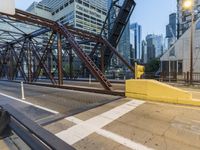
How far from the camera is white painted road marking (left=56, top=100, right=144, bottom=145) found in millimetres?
4070

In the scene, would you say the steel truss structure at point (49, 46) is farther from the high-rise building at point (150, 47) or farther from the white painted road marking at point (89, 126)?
the high-rise building at point (150, 47)

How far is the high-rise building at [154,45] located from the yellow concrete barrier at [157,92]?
269ft

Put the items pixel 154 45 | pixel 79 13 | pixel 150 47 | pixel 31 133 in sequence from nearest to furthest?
1. pixel 31 133
2. pixel 79 13
3. pixel 150 47
4. pixel 154 45

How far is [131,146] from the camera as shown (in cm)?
352

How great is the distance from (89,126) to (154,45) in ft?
328

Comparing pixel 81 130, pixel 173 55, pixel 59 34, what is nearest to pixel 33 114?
pixel 81 130

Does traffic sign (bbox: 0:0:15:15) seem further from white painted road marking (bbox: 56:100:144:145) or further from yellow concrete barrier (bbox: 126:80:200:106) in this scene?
yellow concrete barrier (bbox: 126:80:200:106)

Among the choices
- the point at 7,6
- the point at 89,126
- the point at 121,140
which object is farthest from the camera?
the point at 89,126

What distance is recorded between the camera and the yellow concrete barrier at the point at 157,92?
711 centimetres

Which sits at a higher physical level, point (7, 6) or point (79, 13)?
point (79, 13)

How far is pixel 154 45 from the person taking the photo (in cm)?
9762

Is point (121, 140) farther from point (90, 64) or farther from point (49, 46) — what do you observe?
point (49, 46)

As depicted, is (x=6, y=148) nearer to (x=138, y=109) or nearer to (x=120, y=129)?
(x=120, y=129)

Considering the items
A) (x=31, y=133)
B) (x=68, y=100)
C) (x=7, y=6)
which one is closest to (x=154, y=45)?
(x=68, y=100)
